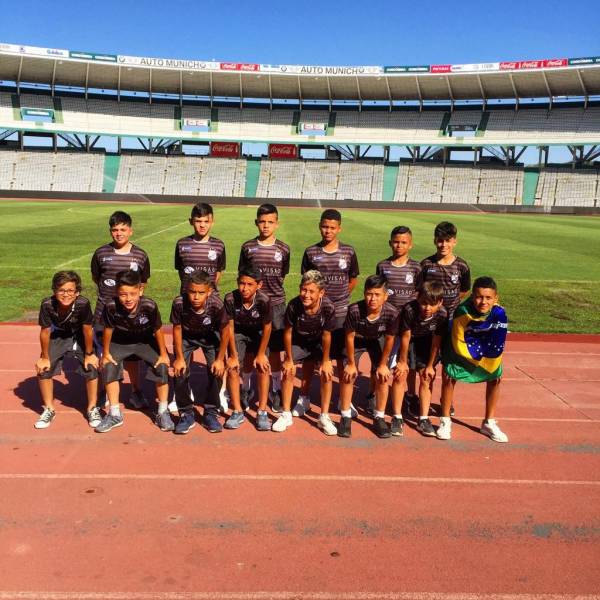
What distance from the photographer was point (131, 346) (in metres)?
4.88

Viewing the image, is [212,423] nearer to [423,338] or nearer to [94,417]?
[94,417]

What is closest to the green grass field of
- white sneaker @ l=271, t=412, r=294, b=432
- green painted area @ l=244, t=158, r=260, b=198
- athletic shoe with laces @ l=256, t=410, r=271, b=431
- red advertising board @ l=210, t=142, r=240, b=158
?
athletic shoe with laces @ l=256, t=410, r=271, b=431

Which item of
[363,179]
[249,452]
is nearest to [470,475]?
[249,452]

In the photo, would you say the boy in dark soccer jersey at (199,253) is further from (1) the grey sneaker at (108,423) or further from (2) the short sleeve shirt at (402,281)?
(2) the short sleeve shirt at (402,281)

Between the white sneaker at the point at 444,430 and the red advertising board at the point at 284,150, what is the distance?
48.6 m

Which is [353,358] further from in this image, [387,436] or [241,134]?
[241,134]

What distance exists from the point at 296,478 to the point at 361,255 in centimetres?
1145

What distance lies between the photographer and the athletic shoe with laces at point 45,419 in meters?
4.71

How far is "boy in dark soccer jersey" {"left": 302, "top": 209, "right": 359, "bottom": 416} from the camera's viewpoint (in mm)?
5250

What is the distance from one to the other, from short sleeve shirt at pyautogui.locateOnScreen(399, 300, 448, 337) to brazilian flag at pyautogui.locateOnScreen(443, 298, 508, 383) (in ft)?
→ 0.47

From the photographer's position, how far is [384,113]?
51188mm

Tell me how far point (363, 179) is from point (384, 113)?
7553 mm

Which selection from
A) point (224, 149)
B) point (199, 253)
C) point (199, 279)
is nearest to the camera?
point (199, 279)

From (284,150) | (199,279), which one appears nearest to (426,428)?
(199,279)
